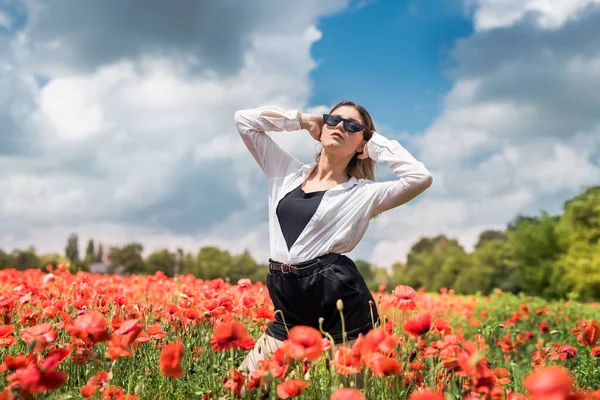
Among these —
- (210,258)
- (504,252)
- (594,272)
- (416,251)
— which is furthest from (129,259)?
(416,251)

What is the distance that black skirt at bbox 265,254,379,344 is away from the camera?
374 cm

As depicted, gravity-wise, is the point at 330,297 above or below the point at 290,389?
above

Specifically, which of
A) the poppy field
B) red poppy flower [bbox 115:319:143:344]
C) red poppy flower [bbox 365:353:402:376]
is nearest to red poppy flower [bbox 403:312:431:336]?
the poppy field

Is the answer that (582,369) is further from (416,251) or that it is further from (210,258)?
(416,251)

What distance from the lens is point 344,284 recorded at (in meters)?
3.74

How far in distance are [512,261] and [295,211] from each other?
85.8 feet

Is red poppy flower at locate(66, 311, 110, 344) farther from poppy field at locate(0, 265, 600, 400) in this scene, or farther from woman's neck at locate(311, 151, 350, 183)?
woman's neck at locate(311, 151, 350, 183)

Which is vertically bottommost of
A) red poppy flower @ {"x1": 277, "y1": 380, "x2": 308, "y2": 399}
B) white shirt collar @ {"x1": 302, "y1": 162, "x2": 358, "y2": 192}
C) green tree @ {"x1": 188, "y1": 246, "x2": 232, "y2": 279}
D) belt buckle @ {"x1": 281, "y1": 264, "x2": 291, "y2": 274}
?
red poppy flower @ {"x1": 277, "y1": 380, "x2": 308, "y2": 399}

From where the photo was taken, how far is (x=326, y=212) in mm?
3869

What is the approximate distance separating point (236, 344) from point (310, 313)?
50.9 inches

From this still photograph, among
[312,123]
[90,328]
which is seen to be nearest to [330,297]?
[312,123]

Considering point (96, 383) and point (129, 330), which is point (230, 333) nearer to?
point (129, 330)

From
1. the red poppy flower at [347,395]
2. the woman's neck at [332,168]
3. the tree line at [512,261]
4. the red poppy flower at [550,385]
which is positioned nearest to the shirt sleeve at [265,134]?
the woman's neck at [332,168]

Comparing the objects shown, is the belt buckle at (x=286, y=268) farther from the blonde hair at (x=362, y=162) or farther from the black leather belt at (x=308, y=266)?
the blonde hair at (x=362, y=162)
